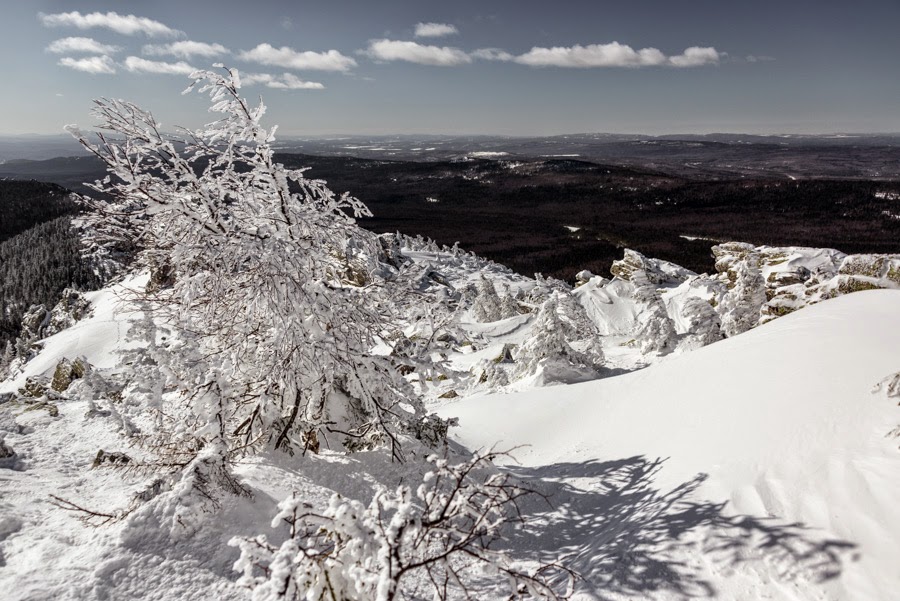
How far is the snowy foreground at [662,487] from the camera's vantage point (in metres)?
4.02

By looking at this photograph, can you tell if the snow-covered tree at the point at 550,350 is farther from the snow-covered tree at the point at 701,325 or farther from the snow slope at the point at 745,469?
the snow-covered tree at the point at 701,325

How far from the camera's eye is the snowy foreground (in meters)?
4.02

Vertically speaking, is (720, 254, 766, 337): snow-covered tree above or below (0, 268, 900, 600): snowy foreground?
below

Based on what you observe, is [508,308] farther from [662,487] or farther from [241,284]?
[241,284]

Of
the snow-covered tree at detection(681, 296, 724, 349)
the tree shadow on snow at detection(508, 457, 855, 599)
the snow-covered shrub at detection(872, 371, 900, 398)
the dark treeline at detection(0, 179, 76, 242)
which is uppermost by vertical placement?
the dark treeline at detection(0, 179, 76, 242)

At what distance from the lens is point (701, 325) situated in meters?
26.4

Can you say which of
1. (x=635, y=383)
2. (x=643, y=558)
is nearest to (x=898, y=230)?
(x=635, y=383)

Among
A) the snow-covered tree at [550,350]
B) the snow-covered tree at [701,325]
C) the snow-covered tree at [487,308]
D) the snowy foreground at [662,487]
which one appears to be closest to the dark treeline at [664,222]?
the snow-covered tree at [487,308]

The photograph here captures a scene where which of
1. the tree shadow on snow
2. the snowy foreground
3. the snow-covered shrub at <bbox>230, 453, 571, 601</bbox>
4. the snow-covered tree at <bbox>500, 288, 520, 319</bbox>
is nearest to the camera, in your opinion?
the snow-covered shrub at <bbox>230, 453, 571, 601</bbox>

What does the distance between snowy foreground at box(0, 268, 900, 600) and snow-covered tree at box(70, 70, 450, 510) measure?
2.32 ft

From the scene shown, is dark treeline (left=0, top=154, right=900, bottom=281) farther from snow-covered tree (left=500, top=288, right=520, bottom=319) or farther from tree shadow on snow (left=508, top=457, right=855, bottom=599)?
tree shadow on snow (left=508, top=457, right=855, bottom=599)

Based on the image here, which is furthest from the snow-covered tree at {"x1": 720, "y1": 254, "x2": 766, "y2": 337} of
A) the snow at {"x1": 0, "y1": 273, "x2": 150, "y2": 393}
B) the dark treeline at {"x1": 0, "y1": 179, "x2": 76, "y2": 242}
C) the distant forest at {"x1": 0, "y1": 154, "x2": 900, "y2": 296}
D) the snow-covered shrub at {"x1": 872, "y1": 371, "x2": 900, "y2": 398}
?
the dark treeline at {"x1": 0, "y1": 179, "x2": 76, "y2": 242}

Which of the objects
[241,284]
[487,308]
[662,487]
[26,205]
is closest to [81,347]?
[487,308]

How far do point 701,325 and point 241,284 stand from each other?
26.4 meters
